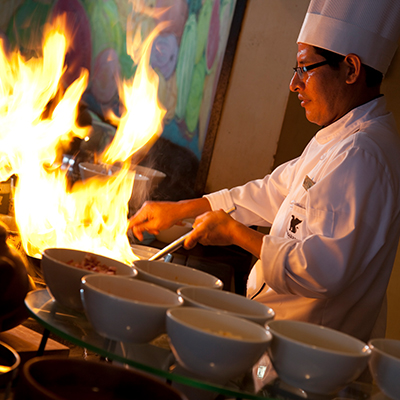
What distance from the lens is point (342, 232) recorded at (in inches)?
57.8

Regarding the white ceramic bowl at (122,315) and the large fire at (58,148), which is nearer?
the white ceramic bowl at (122,315)

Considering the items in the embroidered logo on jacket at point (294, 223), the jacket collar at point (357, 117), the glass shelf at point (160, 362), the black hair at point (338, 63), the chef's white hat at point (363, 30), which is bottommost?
the glass shelf at point (160, 362)

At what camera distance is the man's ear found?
1.76m

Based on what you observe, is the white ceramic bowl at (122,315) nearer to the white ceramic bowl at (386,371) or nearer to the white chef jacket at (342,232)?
the white ceramic bowl at (386,371)

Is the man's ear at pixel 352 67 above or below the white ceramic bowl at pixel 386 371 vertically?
above

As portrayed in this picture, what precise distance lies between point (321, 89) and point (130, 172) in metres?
1.34

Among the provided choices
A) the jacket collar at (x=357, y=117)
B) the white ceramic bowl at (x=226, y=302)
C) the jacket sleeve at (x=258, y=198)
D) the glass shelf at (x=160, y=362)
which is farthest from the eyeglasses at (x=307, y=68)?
the glass shelf at (x=160, y=362)

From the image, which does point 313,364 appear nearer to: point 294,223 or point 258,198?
point 294,223

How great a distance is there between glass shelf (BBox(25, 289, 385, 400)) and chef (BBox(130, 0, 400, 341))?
521 millimetres

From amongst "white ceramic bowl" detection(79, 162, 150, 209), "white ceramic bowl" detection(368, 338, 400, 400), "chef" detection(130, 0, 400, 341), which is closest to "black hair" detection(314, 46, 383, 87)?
"chef" detection(130, 0, 400, 341)

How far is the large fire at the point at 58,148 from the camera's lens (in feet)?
6.42

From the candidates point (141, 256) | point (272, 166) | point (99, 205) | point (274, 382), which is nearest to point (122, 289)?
point (274, 382)

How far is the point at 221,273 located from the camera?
2.28 m

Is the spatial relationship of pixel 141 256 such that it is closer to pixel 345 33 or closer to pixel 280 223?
pixel 280 223
